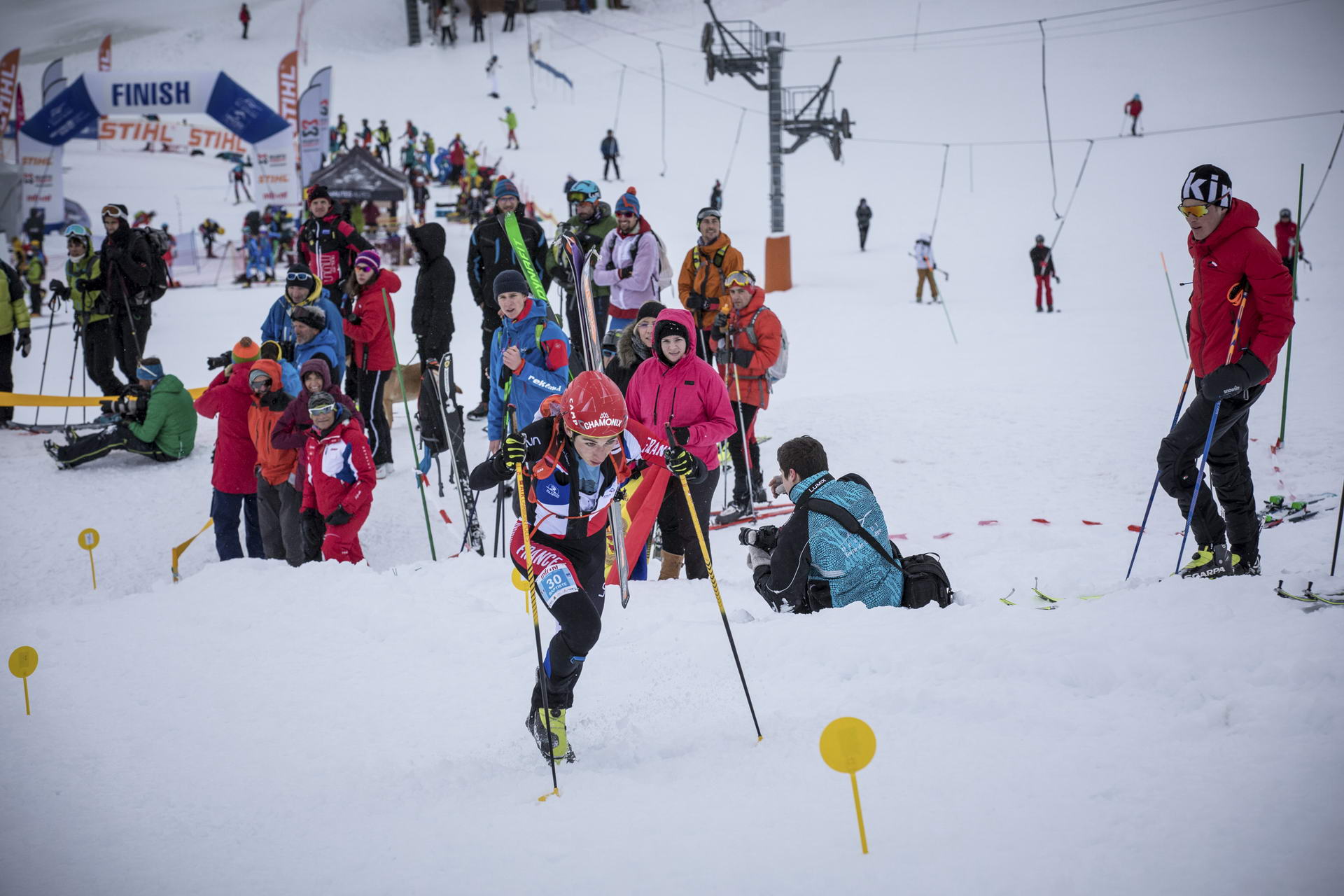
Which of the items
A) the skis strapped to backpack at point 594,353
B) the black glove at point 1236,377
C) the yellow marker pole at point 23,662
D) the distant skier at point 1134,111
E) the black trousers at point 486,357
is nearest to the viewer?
the yellow marker pole at point 23,662

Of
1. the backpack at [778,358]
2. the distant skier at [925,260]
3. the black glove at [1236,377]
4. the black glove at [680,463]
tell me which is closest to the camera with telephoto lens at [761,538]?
the black glove at [680,463]

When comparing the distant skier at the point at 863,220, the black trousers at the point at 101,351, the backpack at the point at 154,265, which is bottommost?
the black trousers at the point at 101,351

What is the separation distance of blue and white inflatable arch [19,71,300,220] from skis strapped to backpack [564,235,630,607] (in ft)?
42.1

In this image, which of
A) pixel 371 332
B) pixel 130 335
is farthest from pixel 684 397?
pixel 130 335

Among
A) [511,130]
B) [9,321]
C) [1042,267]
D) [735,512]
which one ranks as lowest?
[735,512]

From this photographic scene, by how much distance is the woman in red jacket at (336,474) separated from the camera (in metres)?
5.95

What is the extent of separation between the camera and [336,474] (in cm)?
597

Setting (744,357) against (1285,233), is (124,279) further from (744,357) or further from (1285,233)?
(1285,233)

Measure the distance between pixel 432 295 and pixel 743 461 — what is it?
2.91m

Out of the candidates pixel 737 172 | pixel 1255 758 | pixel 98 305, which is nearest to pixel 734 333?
pixel 1255 758

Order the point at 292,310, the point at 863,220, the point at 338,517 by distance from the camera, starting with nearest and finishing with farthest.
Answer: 1. the point at 338,517
2. the point at 292,310
3. the point at 863,220

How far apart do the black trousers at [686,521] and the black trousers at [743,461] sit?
142cm

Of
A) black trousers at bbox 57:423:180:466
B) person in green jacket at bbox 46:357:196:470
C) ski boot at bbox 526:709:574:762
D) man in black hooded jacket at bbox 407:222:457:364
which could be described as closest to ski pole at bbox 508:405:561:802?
ski boot at bbox 526:709:574:762

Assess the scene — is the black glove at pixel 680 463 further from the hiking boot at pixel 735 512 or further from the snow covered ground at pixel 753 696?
the hiking boot at pixel 735 512
